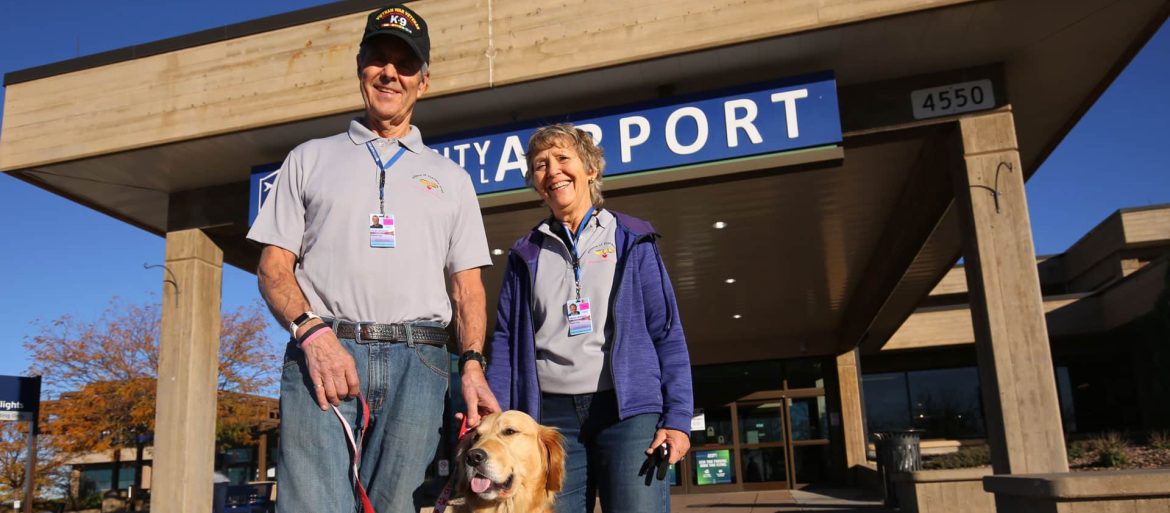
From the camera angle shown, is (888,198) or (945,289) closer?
(888,198)

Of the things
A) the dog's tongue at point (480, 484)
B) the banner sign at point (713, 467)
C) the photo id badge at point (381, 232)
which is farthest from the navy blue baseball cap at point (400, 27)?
the banner sign at point (713, 467)

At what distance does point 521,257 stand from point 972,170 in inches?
233

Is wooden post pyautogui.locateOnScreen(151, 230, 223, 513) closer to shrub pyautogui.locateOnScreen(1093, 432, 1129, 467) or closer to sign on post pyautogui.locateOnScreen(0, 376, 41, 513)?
sign on post pyautogui.locateOnScreen(0, 376, 41, 513)

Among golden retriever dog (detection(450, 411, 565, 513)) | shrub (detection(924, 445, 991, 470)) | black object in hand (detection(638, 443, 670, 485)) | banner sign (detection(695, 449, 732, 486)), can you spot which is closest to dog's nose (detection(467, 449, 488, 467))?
golden retriever dog (detection(450, 411, 565, 513))

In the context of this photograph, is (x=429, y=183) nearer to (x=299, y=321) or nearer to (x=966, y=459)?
(x=299, y=321)

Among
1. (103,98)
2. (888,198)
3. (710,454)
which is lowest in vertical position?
(710,454)

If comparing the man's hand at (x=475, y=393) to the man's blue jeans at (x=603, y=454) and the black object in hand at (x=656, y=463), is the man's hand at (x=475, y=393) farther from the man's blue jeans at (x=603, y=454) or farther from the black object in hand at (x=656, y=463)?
the black object in hand at (x=656, y=463)

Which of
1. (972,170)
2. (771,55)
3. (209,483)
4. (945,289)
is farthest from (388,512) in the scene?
(945,289)

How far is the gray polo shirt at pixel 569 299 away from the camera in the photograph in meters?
3.24

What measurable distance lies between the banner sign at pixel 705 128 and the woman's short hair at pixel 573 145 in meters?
4.23

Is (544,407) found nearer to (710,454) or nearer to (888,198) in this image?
(888,198)

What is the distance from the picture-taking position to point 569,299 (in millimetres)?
3350

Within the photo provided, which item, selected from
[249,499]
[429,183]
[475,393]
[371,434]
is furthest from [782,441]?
[371,434]

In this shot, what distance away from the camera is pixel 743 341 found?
934 inches
